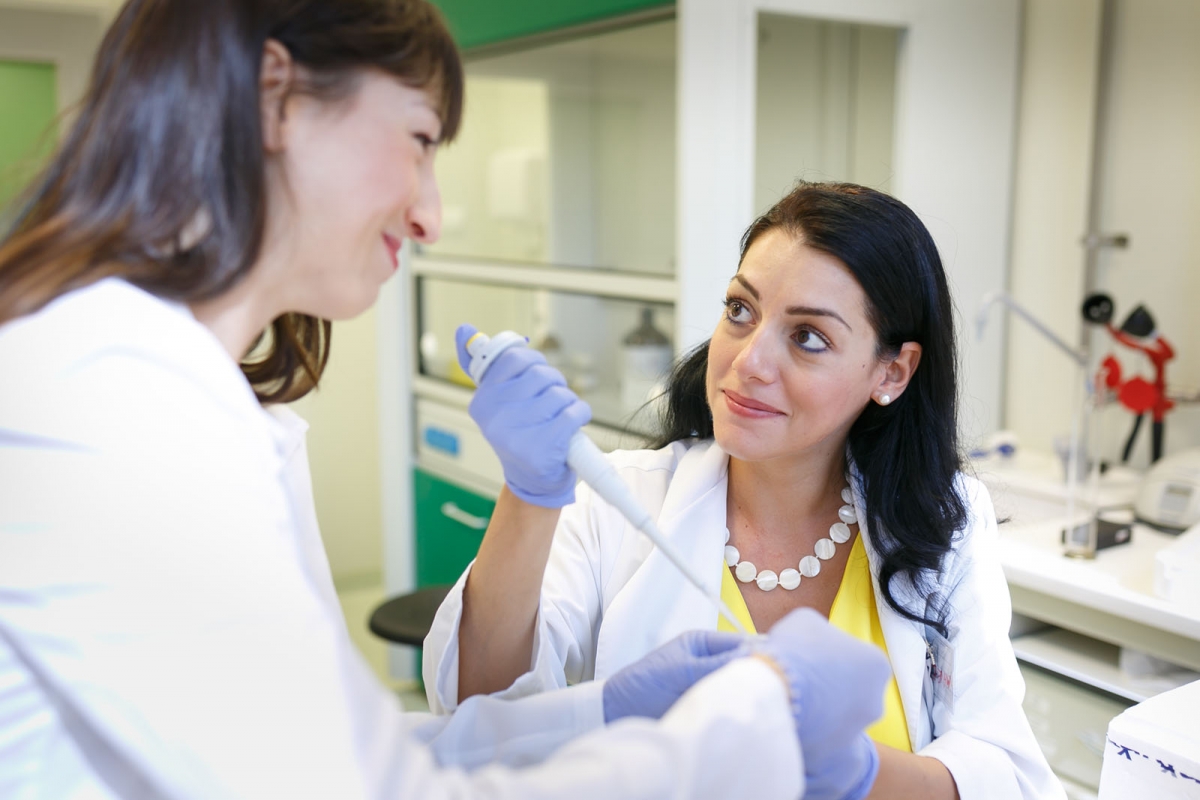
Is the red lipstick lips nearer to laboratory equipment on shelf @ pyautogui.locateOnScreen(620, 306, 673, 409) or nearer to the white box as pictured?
the white box

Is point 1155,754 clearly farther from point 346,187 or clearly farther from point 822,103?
point 822,103

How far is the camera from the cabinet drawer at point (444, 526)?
296 centimetres

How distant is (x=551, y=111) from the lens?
2812 millimetres

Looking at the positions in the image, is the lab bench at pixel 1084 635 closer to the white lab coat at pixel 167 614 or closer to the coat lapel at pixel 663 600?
the coat lapel at pixel 663 600

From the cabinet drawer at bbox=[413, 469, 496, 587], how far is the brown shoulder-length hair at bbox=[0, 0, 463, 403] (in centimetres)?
220

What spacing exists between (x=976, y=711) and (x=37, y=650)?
100 cm

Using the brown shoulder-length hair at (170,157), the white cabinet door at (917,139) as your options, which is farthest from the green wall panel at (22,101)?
the brown shoulder-length hair at (170,157)

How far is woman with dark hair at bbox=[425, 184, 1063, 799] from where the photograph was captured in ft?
3.85

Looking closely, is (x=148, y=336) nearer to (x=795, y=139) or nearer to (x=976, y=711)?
(x=976, y=711)

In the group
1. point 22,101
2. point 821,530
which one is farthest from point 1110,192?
point 22,101

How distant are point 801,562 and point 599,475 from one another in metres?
0.50

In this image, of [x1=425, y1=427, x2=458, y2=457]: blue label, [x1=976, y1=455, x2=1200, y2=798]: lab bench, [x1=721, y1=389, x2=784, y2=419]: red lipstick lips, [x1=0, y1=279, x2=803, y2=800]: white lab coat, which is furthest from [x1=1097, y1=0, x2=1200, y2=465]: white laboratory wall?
[x1=0, y1=279, x2=803, y2=800]: white lab coat

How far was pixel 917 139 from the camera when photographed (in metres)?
2.50

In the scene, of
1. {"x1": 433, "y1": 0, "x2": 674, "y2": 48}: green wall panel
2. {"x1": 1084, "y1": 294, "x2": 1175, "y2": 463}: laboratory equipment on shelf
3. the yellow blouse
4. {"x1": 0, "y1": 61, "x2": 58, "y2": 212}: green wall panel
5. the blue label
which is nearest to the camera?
the yellow blouse
